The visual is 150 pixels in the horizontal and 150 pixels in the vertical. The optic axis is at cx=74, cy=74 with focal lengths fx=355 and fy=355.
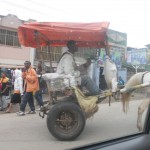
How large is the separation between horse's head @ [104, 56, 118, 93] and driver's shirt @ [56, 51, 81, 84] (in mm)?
378

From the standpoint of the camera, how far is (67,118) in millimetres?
4535

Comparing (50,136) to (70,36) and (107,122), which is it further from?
(70,36)

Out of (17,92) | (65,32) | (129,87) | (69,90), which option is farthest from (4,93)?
(129,87)

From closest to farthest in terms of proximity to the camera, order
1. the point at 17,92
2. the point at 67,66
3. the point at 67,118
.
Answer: the point at 67,118 < the point at 67,66 < the point at 17,92

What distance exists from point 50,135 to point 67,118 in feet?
1.11

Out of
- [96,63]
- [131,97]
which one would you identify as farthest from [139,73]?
[96,63]

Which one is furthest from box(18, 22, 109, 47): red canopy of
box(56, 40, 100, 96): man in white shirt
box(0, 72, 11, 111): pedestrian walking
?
box(0, 72, 11, 111): pedestrian walking

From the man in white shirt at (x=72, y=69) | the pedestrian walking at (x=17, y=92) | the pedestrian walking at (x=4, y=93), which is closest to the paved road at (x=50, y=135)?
the man in white shirt at (x=72, y=69)

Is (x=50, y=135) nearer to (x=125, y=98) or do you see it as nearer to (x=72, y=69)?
(x=72, y=69)

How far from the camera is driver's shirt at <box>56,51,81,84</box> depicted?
4668 mm

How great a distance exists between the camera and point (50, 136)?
4.59 meters

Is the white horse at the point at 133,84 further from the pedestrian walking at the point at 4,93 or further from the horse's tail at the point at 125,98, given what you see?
the pedestrian walking at the point at 4,93

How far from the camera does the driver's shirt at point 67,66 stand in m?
4.67

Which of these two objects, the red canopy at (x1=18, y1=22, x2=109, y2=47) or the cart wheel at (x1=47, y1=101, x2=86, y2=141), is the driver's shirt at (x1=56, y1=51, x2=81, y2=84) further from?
the cart wheel at (x1=47, y1=101, x2=86, y2=141)
